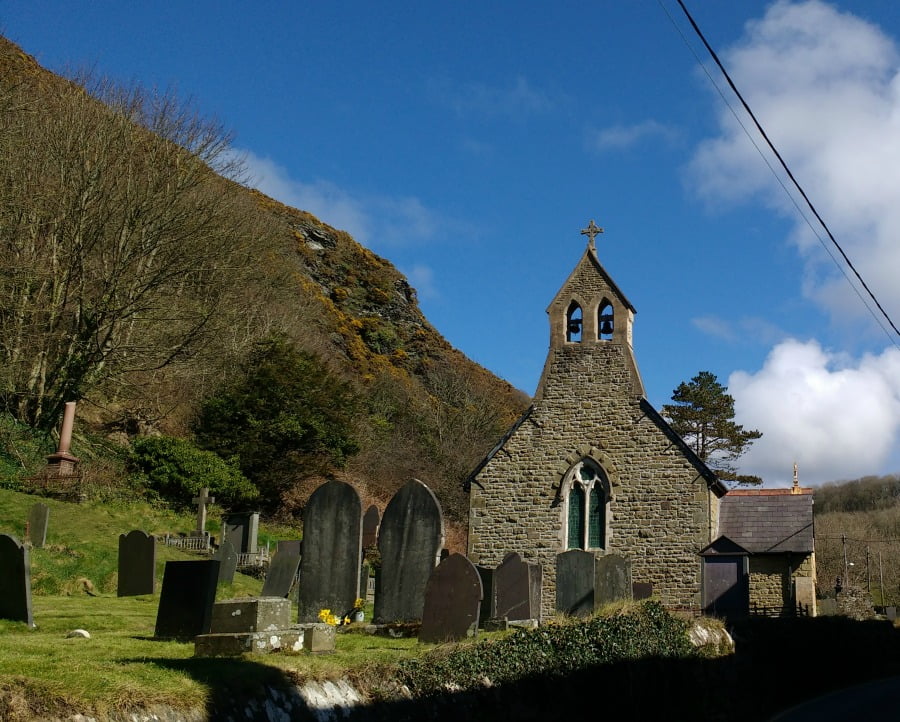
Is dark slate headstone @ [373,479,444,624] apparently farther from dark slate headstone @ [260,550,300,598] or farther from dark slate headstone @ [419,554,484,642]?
dark slate headstone @ [260,550,300,598]

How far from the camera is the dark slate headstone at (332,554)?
11211mm

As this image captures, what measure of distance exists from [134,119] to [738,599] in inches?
902

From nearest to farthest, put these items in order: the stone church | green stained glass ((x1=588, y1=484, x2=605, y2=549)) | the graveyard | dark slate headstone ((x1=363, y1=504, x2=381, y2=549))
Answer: the graveyard < the stone church < green stained glass ((x1=588, y1=484, x2=605, y2=549)) < dark slate headstone ((x1=363, y1=504, x2=381, y2=549))

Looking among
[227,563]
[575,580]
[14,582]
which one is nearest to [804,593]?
[575,580]

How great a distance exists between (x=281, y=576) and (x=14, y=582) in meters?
3.88

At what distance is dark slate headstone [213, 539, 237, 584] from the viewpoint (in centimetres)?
1689

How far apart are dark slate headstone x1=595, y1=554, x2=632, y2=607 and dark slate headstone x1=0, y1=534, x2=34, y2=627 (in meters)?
8.06

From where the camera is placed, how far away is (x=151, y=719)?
563 cm

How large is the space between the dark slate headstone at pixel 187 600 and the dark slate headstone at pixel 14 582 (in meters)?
1.46

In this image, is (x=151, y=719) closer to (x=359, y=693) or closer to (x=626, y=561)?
(x=359, y=693)

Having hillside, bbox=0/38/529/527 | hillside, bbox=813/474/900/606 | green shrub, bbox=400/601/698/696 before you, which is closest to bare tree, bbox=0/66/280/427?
hillside, bbox=0/38/529/527

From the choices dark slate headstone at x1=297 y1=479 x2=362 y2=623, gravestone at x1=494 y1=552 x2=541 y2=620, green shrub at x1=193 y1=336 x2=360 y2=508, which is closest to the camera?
dark slate headstone at x1=297 y1=479 x2=362 y2=623

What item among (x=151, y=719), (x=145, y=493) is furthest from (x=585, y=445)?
(x=151, y=719)

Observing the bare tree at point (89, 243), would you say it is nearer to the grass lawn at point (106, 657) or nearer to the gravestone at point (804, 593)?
the grass lawn at point (106, 657)
